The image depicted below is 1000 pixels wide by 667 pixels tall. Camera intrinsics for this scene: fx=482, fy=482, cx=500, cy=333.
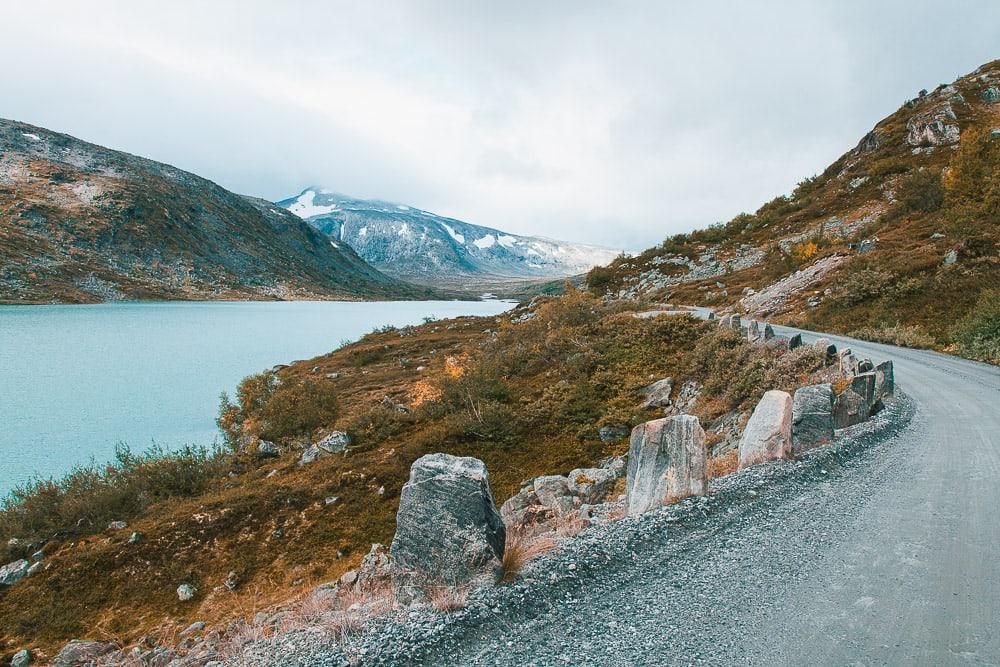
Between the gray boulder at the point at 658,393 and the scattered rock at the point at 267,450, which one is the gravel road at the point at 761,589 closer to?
the gray boulder at the point at 658,393

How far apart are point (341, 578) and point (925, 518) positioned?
13.9m

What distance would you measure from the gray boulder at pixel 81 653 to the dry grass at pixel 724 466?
15552 millimetres

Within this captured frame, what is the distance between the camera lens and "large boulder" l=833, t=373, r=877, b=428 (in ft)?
38.0

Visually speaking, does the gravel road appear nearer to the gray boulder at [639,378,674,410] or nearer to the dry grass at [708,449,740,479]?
the dry grass at [708,449,740,479]

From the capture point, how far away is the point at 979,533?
6.77m

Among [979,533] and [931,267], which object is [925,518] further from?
[931,267]

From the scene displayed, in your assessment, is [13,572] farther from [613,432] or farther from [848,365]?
[848,365]

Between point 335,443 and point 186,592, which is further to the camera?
point 335,443

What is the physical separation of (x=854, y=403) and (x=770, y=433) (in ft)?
11.4

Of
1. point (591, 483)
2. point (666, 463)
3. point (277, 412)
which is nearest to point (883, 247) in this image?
point (591, 483)

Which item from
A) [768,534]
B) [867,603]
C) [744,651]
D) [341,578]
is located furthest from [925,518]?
[341,578]

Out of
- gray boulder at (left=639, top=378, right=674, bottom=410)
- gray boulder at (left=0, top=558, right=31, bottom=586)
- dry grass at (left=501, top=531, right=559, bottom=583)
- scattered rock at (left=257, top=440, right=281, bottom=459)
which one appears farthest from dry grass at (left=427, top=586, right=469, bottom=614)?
scattered rock at (left=257, top=440, right=281, bottom=459)

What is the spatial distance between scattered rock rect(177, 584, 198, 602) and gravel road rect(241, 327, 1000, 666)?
13071 mm

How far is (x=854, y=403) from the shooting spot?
38.1 feet
